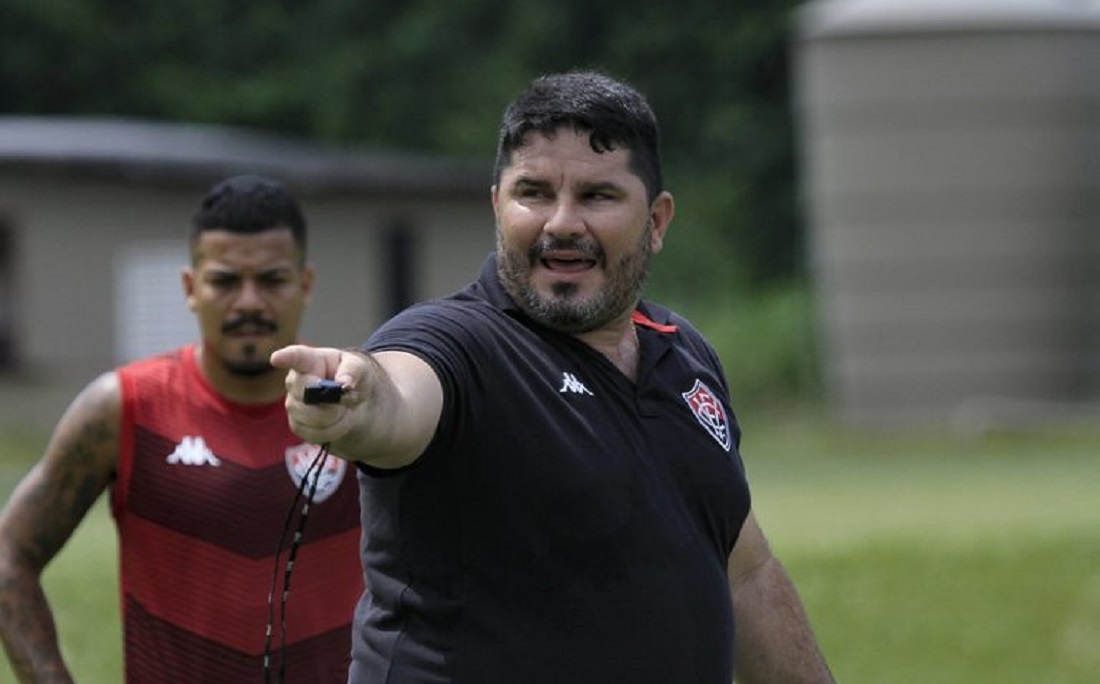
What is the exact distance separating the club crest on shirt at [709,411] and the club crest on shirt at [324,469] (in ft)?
4.76

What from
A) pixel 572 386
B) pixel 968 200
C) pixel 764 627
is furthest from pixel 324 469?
pixel 968 200

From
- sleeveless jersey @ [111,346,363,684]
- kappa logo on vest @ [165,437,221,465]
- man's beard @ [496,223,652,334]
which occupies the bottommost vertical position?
sleeveless jersey @ [111,346,363,684]

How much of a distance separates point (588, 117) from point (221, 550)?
6.59 feet

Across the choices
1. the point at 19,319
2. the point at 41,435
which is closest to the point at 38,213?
the point at 19,319

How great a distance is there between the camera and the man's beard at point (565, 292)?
4676 mm

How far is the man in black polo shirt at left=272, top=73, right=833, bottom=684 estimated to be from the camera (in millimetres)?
4582

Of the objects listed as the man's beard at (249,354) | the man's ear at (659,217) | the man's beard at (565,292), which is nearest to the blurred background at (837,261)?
the man's beard at (249,354)

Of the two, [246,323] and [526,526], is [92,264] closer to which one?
[246,323]

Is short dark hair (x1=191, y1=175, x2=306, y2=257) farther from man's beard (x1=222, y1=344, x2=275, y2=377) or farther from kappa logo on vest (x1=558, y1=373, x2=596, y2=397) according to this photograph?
kappa logo on vest (x1=558, y1=373, x2=596, y2=397)

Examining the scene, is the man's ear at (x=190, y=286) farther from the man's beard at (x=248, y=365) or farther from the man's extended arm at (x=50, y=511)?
the man's extended arm at (x=50, y=511)

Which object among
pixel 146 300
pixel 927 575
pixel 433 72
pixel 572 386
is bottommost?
pixel 146 300

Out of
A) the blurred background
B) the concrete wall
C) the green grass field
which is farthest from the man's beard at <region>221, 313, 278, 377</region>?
the concrete wall

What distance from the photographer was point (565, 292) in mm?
4688

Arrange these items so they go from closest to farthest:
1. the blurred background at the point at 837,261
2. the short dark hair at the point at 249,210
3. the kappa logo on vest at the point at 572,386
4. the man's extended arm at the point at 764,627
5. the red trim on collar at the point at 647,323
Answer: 1. the kappa logo on vest at the point at 572,386
2. the red trim on collar at the point at 647,323
3. the man's extended arm at the point at 764,627
4. the short dark hair at the point at 249,210
5. the blurred background at the point at 837,261
